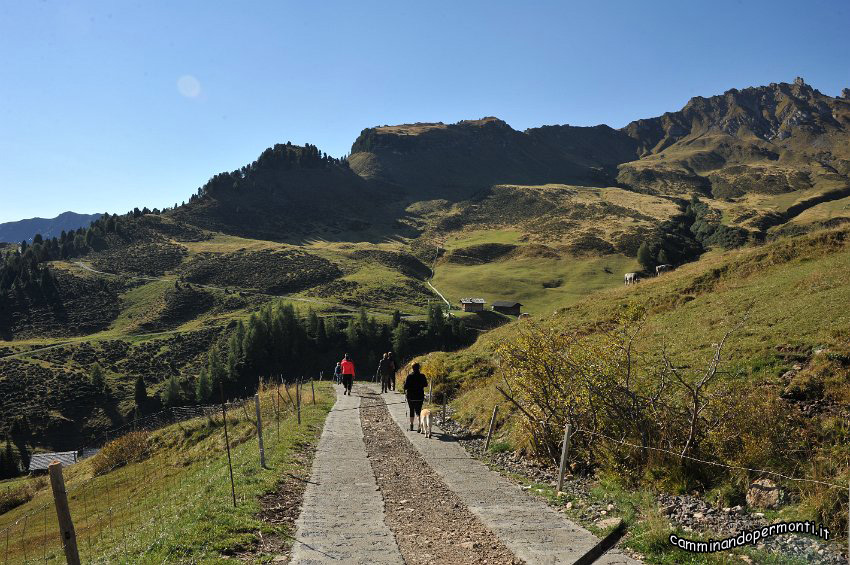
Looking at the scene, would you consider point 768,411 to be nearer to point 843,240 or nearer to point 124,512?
point 124,512

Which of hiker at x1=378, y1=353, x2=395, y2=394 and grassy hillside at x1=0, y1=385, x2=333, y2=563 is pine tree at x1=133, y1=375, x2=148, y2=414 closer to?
grassy hillside at x1=0, y1=385, x2=333, y2=563

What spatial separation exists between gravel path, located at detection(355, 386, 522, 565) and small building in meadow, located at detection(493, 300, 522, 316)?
105 meters

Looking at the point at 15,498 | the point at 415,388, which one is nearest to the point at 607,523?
the point at 415,388

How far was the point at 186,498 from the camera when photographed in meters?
14.0

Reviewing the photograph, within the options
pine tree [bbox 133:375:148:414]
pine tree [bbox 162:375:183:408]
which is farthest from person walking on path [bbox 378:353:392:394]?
pine tree [bbox 133:375:148:414]

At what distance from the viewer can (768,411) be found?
11.6 m

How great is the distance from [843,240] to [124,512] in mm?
33818

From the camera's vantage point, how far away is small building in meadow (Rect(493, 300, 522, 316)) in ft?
399

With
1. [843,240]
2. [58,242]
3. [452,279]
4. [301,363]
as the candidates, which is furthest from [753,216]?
[58,242]

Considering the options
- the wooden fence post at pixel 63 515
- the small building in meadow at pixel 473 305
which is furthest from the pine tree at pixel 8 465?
the small building in meadow at pixel 473 305

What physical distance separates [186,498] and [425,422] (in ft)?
26.6

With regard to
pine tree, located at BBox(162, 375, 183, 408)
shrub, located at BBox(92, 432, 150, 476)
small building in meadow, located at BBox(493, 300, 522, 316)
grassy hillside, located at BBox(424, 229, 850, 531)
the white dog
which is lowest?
pine tree, located at BBox(162, 375, 183, 408)

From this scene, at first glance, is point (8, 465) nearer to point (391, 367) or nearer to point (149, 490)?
point (391, 367)

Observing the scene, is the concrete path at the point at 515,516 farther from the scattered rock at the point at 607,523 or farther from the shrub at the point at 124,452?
the shrub at the point at 124,452
